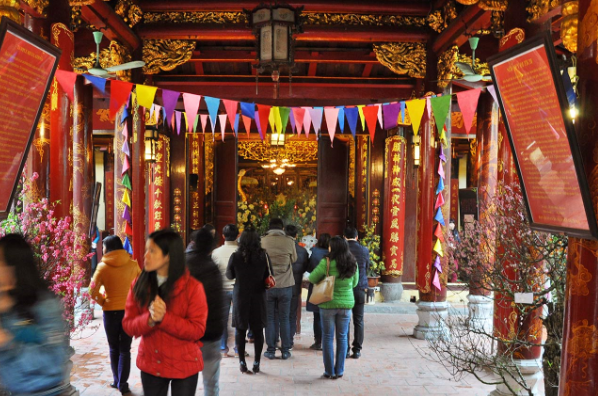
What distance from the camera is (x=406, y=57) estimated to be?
7.94 meters

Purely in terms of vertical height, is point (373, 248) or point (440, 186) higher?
point (440, 186)

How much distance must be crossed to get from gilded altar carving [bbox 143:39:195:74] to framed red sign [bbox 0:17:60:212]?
4.46 metres

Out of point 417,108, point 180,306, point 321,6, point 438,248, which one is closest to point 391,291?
point 438,248

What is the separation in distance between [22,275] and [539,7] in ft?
13.4

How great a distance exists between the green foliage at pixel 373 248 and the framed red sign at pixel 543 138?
22.8 feet

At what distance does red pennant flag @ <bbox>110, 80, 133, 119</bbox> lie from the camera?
6062 mm

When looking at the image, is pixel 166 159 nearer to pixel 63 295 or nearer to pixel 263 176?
pixel 263 176

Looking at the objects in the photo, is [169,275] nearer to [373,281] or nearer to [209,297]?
[209,297]

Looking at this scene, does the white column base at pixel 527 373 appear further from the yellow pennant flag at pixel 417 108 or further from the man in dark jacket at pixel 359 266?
the yellow pennant flag at pixel 417 108

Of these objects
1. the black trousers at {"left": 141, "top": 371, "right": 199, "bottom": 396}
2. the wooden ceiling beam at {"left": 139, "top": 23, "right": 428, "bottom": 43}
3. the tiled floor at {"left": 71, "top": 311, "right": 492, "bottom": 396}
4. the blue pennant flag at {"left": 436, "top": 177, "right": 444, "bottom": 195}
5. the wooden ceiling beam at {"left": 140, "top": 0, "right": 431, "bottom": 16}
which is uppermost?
the wooden ceiling beam at {"left": 140, "top": 0, "right": 431, "bottom": 16}

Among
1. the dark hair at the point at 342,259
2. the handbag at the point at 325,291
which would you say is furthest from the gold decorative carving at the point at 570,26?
the handbag at the point at 325,291

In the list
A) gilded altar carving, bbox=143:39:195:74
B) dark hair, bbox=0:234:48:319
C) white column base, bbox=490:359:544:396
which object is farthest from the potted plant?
dark hair, bbox=0:234:48:319

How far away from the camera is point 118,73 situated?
720 cm

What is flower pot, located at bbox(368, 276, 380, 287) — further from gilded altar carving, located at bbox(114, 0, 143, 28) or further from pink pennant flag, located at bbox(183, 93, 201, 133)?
gilded altar carving, located at bbox(114, 0, 143, 28)
